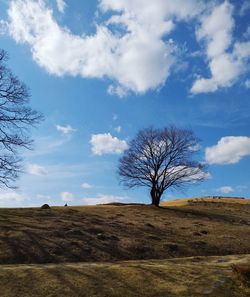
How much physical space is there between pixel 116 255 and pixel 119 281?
6643 millimetres

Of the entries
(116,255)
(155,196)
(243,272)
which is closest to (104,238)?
(116,255)

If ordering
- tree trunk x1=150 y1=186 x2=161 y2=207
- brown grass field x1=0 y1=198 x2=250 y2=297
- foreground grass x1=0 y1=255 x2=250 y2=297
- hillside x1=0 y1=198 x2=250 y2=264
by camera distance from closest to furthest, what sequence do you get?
foreground grass x1=0 y1=255 x2=250 y2=297
brown grass field x1=0 y1=198 x2=250 y2=297
hillside x1=0 y1=198 x2=250 y2=264
tree trunk x1=150 y1=186 x2=161 y2=207

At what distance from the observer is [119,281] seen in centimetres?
1631

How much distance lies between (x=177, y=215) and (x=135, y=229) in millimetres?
14184

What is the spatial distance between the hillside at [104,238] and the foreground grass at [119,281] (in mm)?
3838

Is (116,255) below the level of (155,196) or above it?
below

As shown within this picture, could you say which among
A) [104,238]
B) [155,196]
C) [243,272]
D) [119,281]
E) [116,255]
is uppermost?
[155,196]

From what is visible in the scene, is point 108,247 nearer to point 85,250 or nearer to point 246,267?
point 85,250

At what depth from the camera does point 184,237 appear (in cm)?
2952

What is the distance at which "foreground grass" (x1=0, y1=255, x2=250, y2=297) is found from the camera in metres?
15.3

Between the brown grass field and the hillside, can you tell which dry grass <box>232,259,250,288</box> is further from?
the hillside

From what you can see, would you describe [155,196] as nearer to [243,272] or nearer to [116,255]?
[116,255]

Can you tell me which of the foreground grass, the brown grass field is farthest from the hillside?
the foreground grass

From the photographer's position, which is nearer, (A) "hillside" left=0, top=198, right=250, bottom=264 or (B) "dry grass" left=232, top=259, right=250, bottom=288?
(B) "dry grass" left=232, top=259, right=250, bottom=288
